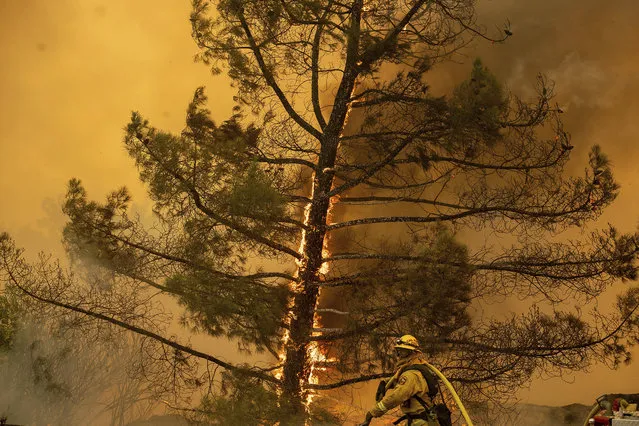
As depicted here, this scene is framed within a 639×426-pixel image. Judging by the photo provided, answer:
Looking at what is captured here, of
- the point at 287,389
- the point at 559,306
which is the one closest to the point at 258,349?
the point at 287,389

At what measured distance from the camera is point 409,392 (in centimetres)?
606

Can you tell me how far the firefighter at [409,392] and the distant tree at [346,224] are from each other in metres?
1.18

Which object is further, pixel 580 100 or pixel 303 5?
pixel 580 100

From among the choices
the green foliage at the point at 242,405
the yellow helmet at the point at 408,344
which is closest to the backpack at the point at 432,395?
the yellow helmet at the point at 408,344

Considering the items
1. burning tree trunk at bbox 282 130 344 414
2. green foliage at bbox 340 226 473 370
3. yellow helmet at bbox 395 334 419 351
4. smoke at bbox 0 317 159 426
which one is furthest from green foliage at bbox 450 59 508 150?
smoke at bbox 0 317 159 426

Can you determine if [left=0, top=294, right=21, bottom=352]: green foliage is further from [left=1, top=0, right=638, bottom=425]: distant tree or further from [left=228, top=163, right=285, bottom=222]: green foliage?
[left=228, top=163, right=285, bottom=222]: green foliage

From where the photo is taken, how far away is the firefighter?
603 centimetres

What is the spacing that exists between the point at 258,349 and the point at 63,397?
6762 mm

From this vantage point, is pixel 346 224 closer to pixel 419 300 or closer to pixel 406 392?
pixel 419 300

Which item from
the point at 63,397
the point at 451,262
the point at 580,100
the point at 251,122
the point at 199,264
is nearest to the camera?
the point at 451,262

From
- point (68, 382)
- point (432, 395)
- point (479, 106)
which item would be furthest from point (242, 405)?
point (68, 382)

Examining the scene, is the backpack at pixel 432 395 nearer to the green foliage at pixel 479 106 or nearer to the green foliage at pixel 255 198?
the green foliage at pixel 255 198

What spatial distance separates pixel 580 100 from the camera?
11.7 meters

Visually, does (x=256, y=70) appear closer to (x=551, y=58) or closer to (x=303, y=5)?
(x=303, y=5)
